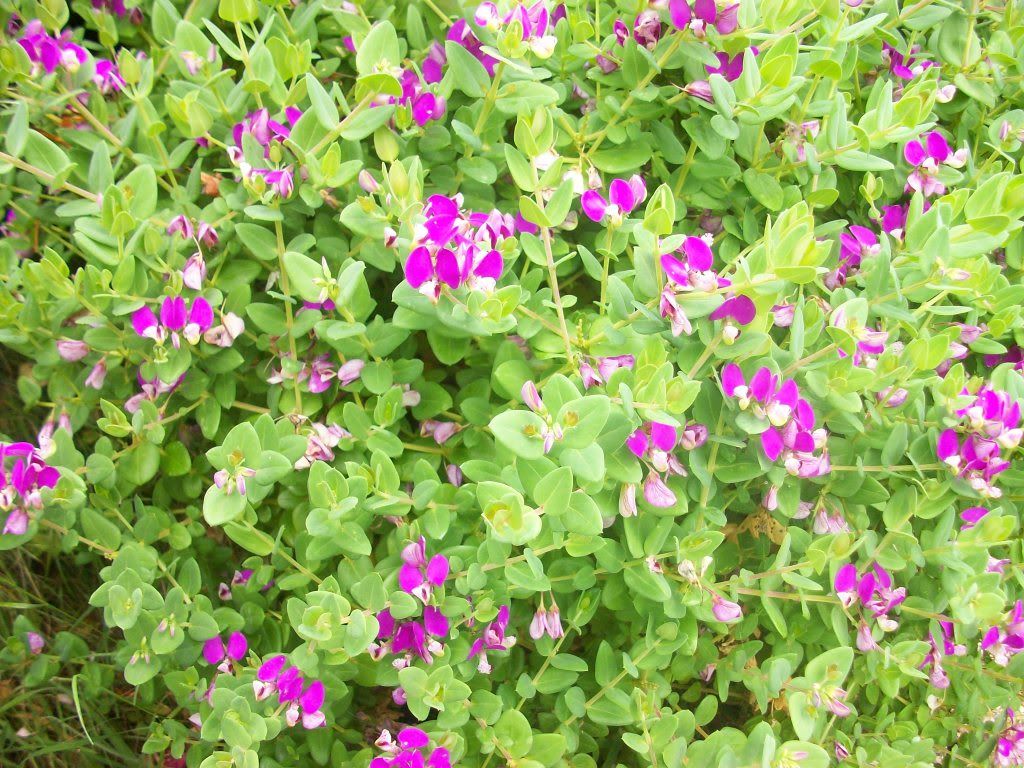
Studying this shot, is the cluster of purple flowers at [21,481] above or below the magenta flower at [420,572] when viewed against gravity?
above

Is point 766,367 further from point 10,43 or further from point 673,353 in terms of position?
point 10,43

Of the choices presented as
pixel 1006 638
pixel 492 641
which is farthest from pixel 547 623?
pixel 1006 638

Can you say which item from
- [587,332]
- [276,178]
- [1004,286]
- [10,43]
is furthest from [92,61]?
[1004,286]

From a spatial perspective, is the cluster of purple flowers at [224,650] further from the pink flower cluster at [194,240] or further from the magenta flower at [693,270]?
the magenta flower at [693,270]

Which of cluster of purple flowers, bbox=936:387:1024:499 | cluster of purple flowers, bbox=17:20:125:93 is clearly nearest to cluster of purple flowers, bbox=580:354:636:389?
cluster of purple flowers, bbox=936:387:1024:499

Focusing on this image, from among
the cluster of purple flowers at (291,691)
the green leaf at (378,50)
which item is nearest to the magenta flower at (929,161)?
the green leaf at (378,50)

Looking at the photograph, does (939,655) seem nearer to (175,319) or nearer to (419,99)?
(419,99)
